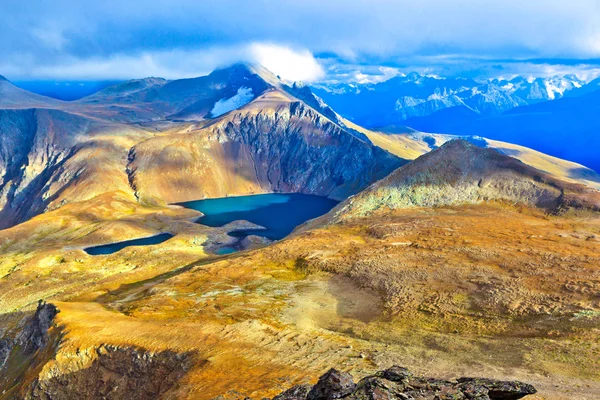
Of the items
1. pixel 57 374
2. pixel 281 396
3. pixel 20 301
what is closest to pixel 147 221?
pixel 20 301

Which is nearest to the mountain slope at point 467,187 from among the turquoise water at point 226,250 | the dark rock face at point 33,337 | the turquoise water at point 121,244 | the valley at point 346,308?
the valley at point 346,308

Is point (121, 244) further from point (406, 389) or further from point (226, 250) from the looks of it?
point (406, 389)

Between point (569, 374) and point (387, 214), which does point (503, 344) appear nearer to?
point (569, 374)

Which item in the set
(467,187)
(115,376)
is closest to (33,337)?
(115,376)

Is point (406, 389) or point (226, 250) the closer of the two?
point (406, 389)

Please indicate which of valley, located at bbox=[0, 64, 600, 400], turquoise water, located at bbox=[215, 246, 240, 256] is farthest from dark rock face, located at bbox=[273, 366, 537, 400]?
turquoise water, located at bbox=[215, 246, 240, 256]

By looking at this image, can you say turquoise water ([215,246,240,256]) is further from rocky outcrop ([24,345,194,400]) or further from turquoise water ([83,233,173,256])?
rocky outcrop ([24,345,194,400])
